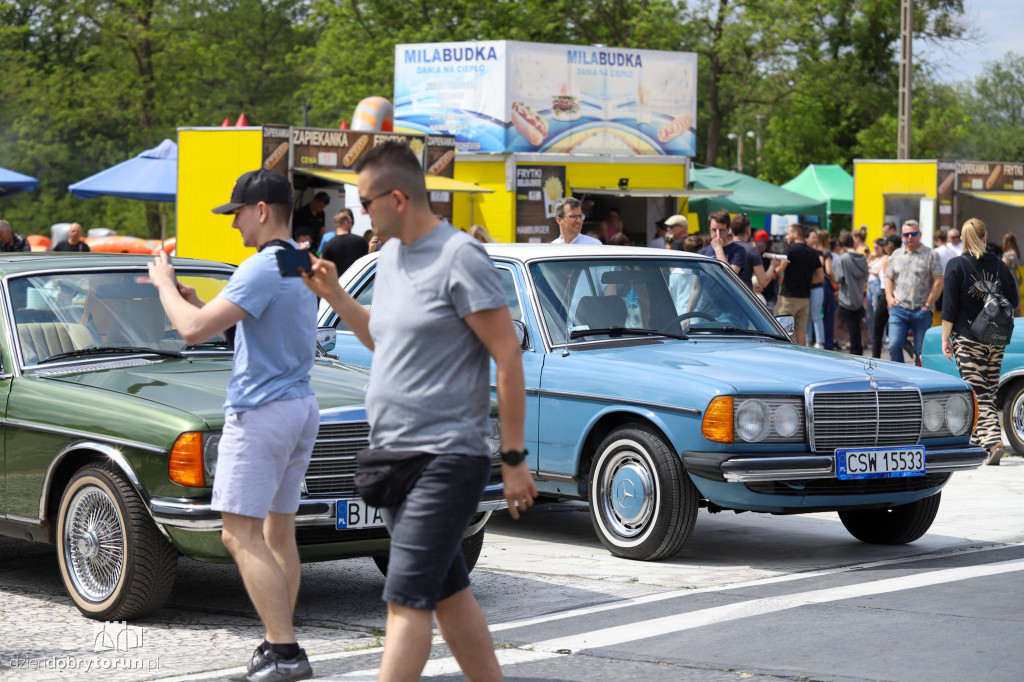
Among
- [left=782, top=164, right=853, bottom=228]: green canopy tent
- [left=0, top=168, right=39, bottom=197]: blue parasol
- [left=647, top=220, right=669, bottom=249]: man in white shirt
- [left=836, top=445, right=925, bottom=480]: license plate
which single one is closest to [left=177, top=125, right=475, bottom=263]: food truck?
[left=0, top=168, right=39, bottom=197]: blue parasol

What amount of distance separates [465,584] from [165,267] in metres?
1.67

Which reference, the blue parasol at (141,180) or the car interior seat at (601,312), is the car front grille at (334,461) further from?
the blue parasol at (141,180)

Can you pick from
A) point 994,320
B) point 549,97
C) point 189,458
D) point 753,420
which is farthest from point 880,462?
point 549,97

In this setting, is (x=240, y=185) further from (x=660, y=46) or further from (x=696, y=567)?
(x=660, y=46)

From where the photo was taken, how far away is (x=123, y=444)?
6055mm

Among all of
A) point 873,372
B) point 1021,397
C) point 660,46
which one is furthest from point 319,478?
point 660,46

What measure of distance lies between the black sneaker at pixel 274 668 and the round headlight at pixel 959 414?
4.43 meters

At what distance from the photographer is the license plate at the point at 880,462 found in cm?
767

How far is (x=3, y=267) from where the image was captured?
23.4 ft

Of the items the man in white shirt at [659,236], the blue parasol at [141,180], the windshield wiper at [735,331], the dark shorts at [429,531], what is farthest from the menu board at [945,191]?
the dark shorts at [429,531]

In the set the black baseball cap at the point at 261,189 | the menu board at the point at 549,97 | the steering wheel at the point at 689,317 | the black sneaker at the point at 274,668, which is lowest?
the black sneaker at the point at 274,668

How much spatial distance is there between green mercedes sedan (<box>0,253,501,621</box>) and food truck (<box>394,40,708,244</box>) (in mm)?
15677

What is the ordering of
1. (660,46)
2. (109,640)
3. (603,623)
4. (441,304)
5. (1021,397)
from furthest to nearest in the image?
(660,46) < (1021,397) < (603,623) < (109,640) < (441,304)

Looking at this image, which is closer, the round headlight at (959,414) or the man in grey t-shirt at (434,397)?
the man in grey t-shirt at (434,397)
